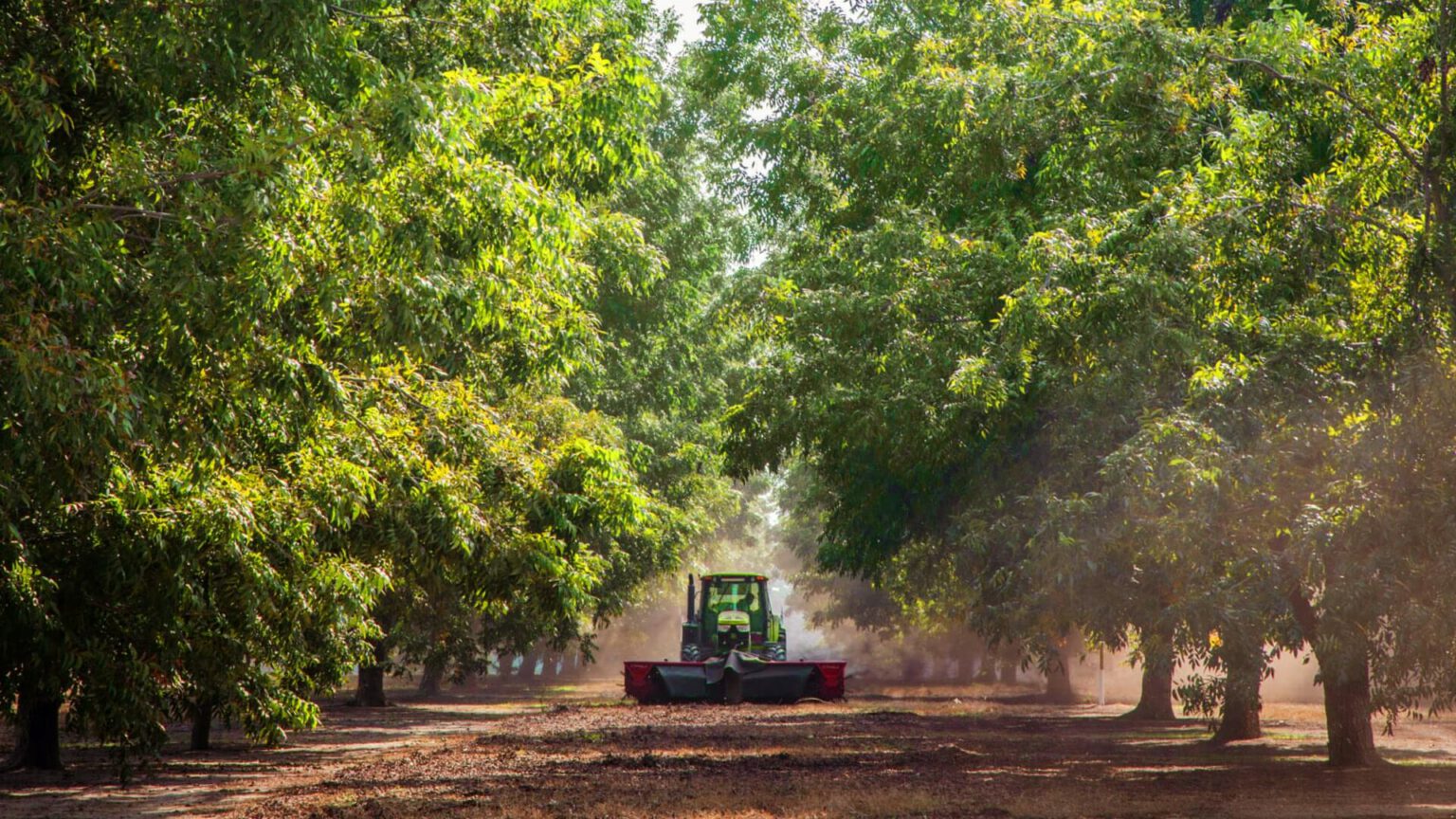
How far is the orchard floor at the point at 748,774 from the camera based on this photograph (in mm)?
13453

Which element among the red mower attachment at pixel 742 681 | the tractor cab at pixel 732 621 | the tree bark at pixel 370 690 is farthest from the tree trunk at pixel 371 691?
the red mower attachment at pixel 742 681

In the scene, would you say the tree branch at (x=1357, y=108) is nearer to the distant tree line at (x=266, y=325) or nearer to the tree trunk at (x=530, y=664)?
the distant tree line at (x=266, y=325)

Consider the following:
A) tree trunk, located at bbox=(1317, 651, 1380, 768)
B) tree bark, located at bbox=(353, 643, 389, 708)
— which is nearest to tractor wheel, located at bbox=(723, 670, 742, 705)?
tree bark, located at bbox=(353, 643, 389, 708)

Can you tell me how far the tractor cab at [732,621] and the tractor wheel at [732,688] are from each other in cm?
448

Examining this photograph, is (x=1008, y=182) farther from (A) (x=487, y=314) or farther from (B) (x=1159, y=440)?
(A) (x=487, y=314)

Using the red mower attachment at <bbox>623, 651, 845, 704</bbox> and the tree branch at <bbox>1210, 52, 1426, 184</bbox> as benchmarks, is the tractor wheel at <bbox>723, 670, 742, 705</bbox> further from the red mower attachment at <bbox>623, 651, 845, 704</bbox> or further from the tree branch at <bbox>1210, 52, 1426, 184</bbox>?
the tree branch at <bbox>1210, 52, 1426, 184</bbox>

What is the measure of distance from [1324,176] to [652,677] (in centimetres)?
2199

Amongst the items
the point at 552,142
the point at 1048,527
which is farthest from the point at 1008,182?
the point at 552,142

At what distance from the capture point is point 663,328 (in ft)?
109

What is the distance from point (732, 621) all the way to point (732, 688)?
17.5ft

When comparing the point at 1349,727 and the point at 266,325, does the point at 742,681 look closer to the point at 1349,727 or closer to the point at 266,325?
the point at 1349,727

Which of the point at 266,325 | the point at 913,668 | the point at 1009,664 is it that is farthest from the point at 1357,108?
the point at 913,668

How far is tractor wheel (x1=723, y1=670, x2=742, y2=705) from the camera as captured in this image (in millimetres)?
31484

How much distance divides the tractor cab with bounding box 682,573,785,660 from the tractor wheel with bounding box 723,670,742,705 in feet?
14.7
